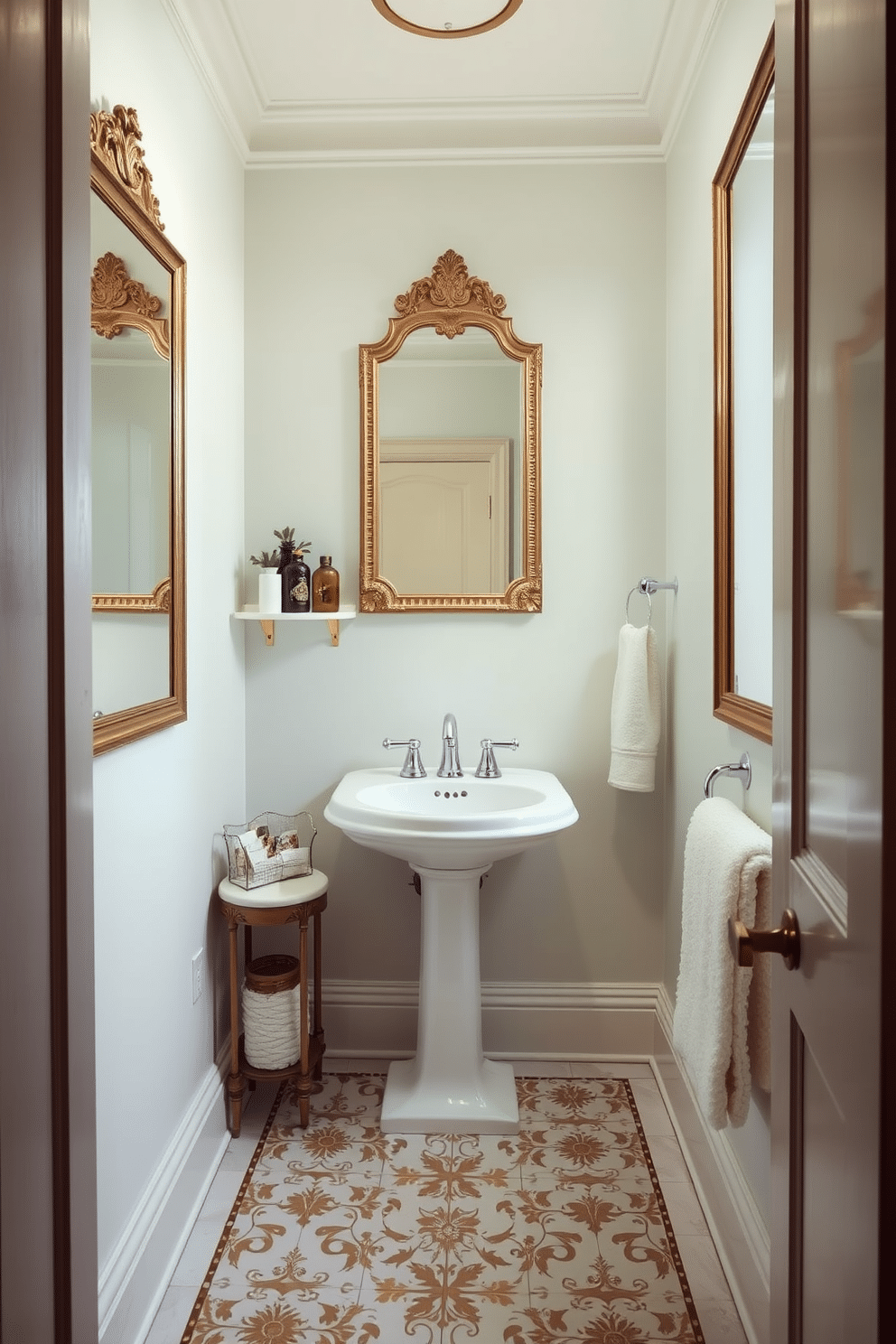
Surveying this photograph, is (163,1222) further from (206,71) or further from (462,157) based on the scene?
(462,157)

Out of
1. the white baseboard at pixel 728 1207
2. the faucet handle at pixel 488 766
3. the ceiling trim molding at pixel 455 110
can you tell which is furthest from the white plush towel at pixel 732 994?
the ceiling trim molding at pixel 455 110

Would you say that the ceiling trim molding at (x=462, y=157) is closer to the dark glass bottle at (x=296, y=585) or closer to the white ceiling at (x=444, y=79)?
the white ceiling at (x=444, y=79)

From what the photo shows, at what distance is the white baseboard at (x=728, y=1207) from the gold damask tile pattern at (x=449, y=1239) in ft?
0.31

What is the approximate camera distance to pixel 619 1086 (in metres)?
2.56

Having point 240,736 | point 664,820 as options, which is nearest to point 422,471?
point 240,736

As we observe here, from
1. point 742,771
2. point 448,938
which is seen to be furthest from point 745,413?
point 448,938

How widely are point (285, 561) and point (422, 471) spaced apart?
0.46m

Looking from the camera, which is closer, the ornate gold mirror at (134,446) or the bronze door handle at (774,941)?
the bronze door handle at (774,941)

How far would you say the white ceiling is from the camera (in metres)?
2.08

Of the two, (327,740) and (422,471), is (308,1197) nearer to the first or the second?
(327,740)

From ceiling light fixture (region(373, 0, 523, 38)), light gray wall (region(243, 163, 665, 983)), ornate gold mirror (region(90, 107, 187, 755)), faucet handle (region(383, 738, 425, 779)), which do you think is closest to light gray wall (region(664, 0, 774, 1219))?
light gray wall (region(243, 163, 665, 983))

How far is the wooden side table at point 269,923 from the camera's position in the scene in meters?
2.25

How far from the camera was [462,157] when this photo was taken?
8.50 ft

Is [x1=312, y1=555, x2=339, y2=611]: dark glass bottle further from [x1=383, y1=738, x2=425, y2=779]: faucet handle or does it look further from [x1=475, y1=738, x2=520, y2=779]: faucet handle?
[x1=475, y1=738, x2=520, y2=779]: faucet handle
